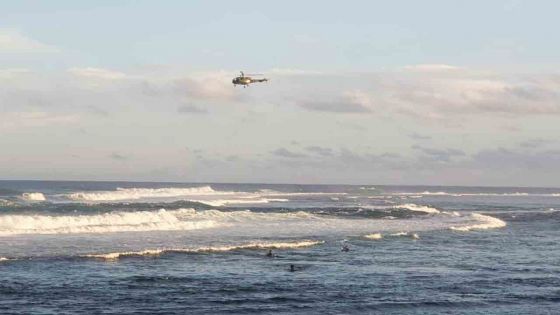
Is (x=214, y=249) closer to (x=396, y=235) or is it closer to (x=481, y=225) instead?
(x=396, y=235)

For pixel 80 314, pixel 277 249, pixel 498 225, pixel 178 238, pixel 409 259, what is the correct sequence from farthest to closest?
1. pixel 498 225
2. pixel 178 238
3. pixel 277 249
4. pixel 409 259
5. pixel 80 314

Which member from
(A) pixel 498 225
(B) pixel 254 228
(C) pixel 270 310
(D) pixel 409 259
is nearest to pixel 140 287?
(C) pixel 270 310

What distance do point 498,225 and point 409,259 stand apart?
89.5 feet

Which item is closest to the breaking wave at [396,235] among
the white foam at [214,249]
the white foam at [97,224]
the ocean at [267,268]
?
the ocean at [267,268]

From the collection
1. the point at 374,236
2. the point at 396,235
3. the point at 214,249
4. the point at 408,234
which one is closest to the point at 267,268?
the point at 214,249

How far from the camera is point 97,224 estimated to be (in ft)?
184

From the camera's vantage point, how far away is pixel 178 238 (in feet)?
158

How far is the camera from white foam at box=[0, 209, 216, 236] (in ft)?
165

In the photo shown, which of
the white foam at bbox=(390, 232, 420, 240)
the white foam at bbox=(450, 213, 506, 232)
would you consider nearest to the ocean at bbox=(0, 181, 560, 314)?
the white foam at bbox=(390, 232, 420, 240)

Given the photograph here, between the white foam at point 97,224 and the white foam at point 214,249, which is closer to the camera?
the white foam at point 214,249

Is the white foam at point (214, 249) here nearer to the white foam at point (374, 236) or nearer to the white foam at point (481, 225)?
the white foam at point (374, 236)

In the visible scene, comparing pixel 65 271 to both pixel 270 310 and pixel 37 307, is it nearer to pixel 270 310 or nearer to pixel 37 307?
pixel 37 307

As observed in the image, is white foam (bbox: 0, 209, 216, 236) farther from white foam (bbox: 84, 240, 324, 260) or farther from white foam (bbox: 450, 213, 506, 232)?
white foam (bbox: 450, 213, 506, 232)

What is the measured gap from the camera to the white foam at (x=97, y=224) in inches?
1986
